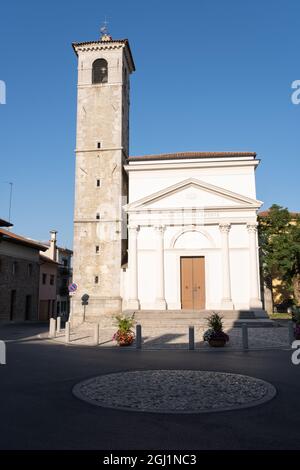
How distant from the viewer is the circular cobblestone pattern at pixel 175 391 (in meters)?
6.59

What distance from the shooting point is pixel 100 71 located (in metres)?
31.2

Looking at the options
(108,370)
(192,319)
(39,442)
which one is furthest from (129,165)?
(39,442)

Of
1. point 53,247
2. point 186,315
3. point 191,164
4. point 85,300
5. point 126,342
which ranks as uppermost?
point 191,164

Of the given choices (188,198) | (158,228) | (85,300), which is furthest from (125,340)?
(188,198)

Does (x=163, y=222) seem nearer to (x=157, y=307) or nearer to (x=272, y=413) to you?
(x=157, y=307)

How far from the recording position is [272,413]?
6188 millimetres

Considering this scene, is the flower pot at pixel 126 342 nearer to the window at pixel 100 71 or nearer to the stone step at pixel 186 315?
the stone step at pixel 186 315

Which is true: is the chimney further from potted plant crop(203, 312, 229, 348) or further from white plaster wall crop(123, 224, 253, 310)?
potted plant crop(203, 312, 229, 348)

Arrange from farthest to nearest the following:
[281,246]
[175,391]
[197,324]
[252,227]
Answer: [281,246] < [252,227] < [197,324] < [175,391]

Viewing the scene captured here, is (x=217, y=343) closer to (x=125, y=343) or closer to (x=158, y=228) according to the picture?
(x=125, y=343)

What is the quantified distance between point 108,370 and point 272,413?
5.11 m

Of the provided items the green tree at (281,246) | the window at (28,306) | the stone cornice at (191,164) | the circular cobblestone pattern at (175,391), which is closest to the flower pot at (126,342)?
the circular cobblestone pattern at (175,391)

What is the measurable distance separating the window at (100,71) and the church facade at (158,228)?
2.14m

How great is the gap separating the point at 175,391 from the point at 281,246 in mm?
24302
